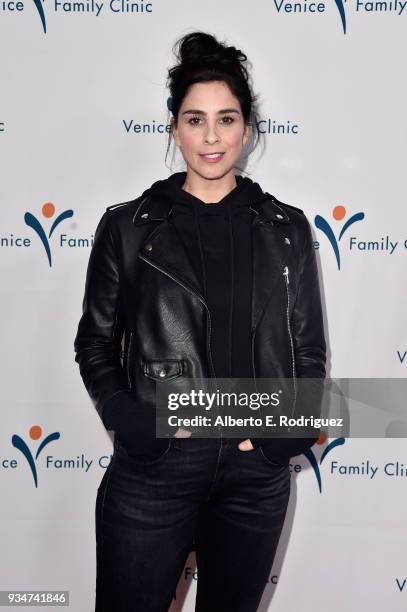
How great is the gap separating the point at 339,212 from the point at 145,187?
77 centimetres

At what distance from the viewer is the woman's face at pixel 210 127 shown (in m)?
1.91

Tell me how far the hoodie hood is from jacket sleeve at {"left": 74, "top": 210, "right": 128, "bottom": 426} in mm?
190

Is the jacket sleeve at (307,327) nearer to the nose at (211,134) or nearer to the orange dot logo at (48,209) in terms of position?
the nose at (211,134)

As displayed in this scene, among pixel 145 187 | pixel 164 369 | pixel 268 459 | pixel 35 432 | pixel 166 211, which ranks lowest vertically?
pixel 35 432

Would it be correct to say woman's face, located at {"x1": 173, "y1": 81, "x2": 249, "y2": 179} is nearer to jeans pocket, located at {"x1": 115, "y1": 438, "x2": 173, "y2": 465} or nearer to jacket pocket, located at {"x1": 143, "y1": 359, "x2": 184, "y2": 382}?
jacket pocket, located at {"x1": 143, "y1": 359, "x2": 184, "y2": 382}

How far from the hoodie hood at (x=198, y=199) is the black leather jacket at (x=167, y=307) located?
0.02 m

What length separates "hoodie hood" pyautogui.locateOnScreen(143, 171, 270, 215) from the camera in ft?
6.43

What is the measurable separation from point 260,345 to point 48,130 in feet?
4.23

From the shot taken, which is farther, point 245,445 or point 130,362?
point 130,362

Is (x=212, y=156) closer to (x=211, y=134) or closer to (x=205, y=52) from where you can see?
(x=211, y=134)

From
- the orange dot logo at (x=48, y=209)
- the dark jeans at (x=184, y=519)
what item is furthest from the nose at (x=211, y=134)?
the orange dot logo at (x=48, y=209)

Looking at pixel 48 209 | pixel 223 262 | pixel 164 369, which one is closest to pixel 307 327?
pixel 223 262

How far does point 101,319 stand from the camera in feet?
6.40

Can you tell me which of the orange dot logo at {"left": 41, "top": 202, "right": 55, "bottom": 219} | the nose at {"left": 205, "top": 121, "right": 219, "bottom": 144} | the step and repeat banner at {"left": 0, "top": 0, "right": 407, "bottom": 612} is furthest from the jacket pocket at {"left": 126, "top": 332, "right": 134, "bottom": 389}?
the orange dot logo at {"left": 41, "top": 202, "right": 55, "bottom": 219}
